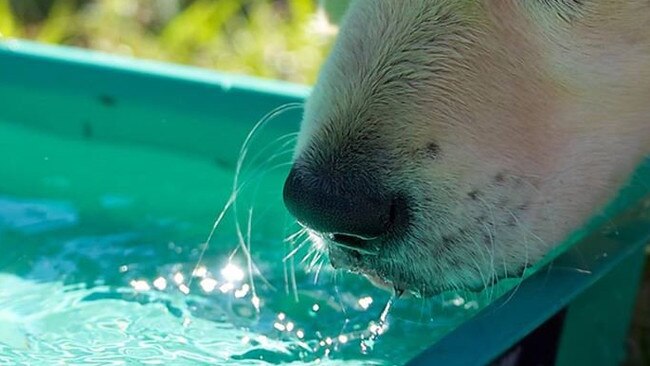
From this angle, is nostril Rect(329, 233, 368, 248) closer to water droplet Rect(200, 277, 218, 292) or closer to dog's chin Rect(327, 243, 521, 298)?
dog's chin Rect(327, 243, 521, 298)

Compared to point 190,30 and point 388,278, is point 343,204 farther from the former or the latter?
point 190,30

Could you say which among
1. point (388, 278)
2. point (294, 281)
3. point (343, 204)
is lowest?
point (294, 281)

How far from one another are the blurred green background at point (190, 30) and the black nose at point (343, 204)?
2.81 meters

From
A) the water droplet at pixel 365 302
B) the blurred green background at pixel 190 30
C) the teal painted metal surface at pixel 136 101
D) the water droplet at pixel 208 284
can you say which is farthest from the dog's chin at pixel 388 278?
the blurred green background at pixel 190 30

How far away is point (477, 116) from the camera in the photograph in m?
2.13

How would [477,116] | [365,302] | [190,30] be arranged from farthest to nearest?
[190,30] → [365,302] → [477,116]

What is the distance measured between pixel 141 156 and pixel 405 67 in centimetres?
173

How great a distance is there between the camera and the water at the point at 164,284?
8.44 feet

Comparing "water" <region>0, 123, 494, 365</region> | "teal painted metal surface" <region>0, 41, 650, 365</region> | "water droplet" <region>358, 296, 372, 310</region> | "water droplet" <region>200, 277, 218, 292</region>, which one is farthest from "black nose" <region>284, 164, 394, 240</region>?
"teal painted metal surface" <region>0, 41, 650, 365</region>

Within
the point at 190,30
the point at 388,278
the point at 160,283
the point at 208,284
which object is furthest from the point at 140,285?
the point at 190,30

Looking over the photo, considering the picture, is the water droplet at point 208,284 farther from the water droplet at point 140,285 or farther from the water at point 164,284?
the water droplet at point 140,285

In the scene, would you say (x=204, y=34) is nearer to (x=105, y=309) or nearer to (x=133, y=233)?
(x=133, y=233)

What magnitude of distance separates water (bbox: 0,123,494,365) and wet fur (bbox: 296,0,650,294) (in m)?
0.39

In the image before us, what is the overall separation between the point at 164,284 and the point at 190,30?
8.65ft
